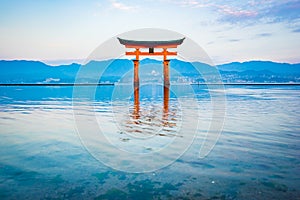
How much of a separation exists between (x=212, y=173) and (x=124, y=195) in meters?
2.09

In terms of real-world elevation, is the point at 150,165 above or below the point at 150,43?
below

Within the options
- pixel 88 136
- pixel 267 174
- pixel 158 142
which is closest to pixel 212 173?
pixel 267 174

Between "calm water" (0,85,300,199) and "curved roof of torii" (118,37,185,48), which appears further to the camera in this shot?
"curved roof of torii" (118,37,185,48)

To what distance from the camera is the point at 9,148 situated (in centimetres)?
695

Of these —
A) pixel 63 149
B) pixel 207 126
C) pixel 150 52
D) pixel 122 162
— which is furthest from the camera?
pixel 150 52

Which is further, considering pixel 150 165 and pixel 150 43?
pixel 150 43

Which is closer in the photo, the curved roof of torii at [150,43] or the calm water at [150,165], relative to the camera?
the calm water at [150,165]

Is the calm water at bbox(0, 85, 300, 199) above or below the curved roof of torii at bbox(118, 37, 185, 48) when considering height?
below

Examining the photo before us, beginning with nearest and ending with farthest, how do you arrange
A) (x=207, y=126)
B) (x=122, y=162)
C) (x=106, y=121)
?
(x=122, y=162) → (x=207, y=126) → (x=106, y=121)

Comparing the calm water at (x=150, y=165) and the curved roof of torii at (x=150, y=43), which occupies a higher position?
the curved roof of torii at (x=150, y=43)

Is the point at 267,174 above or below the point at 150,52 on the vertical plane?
below

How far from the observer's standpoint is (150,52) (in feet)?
123

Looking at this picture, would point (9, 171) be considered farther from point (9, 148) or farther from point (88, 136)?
point (88, 136)

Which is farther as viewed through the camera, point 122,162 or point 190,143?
point 190,143
